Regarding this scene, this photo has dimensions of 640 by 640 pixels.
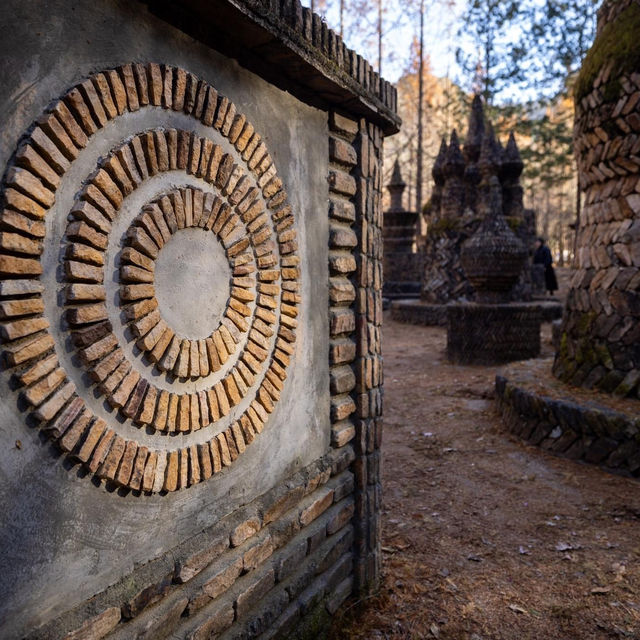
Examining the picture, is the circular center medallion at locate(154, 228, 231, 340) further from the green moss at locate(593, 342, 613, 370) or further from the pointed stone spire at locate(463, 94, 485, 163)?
the pointed stone spire at locate(463, 94, 485, 163)

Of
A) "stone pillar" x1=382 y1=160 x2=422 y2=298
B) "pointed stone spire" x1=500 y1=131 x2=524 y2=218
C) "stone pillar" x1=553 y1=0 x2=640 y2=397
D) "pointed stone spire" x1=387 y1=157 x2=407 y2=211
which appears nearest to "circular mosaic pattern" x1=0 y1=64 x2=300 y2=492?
"stone pillar" x1=553 y1=0 x2=640 y2=397

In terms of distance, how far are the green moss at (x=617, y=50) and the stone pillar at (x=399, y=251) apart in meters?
12.5

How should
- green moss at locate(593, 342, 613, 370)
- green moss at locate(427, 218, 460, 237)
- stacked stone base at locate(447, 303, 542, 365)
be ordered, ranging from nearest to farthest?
green moss at locate(593, 342, 613, 370) < stacked stone base at locate(447, 303, 542, 365) < green moss at locate(427, 218, 460, 237)

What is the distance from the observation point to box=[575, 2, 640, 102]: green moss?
4809 millimetres

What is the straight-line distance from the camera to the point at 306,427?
2.55 meters

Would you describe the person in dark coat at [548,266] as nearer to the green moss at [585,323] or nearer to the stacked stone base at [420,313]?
the stacked stone base at [420,313]

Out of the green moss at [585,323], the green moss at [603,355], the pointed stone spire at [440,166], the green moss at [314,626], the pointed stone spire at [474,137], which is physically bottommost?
the green moss at [314,626]

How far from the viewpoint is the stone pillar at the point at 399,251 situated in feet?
58.9

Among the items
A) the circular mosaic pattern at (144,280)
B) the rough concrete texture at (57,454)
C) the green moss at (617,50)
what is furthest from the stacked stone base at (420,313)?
the rough concrete texture at (57,454)

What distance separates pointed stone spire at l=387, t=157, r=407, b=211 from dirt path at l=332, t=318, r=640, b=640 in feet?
42.8

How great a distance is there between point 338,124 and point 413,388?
218 inches

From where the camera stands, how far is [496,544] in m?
3.51

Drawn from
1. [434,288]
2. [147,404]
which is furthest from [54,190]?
[434,288]

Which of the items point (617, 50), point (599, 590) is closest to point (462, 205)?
point (617, 50)
